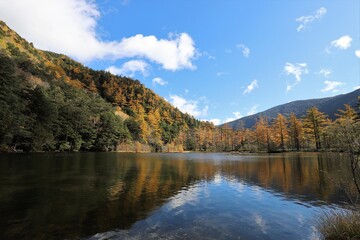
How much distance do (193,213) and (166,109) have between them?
15351 centimetres

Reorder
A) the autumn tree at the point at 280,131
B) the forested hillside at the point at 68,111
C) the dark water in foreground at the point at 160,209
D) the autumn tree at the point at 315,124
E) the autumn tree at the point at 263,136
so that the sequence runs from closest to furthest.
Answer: the dark water in foreground at the point at 160,209 < the forested hillside at the point at 68,111 < the autumn tree at the point at 315,124 < the autumn tree at the point at 280,131 < the autumn tree at the point at 263,136

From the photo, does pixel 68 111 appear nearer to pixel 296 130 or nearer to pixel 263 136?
pixel 263 136

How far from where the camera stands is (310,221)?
Result: 34.0ft

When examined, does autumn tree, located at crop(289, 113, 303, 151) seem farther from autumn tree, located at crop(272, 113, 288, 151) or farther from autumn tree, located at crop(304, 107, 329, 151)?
autumn tree, located at crop(272, 113, 288, 151)

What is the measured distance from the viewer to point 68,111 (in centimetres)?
6456

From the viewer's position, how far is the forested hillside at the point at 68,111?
45125mm

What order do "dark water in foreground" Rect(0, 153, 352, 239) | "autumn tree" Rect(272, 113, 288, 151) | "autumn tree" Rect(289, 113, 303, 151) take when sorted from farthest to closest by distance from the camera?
"autumn tree" Rect(272, 113, 288, 151) < "autumn tree" Rect(289, 113, 303, 151) < "dark water in foreground" Rect(0, 153, 352, 239)

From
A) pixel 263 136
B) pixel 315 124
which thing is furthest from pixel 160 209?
pixel 263 136

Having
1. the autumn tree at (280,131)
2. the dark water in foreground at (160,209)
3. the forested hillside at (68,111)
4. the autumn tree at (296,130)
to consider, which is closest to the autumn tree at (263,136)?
the autumn tree at (280,131)

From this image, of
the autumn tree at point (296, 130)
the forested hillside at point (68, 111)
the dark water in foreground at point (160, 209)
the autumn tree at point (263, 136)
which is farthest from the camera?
the autumn tree at point (263, 136)

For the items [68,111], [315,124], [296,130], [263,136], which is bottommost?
[263,136]

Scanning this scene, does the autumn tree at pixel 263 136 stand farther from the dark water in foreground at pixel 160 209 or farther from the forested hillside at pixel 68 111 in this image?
the dark water in foreground at pixel 160 209

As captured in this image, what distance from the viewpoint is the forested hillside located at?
45.1 meters

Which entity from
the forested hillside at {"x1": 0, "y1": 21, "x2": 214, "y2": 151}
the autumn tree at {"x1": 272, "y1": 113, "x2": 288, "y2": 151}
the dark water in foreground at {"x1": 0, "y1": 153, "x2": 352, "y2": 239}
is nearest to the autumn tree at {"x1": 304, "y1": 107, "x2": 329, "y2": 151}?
the autumn tree at {"x1": 272, "y1": 113, "x2": 288, "y2": 151}
